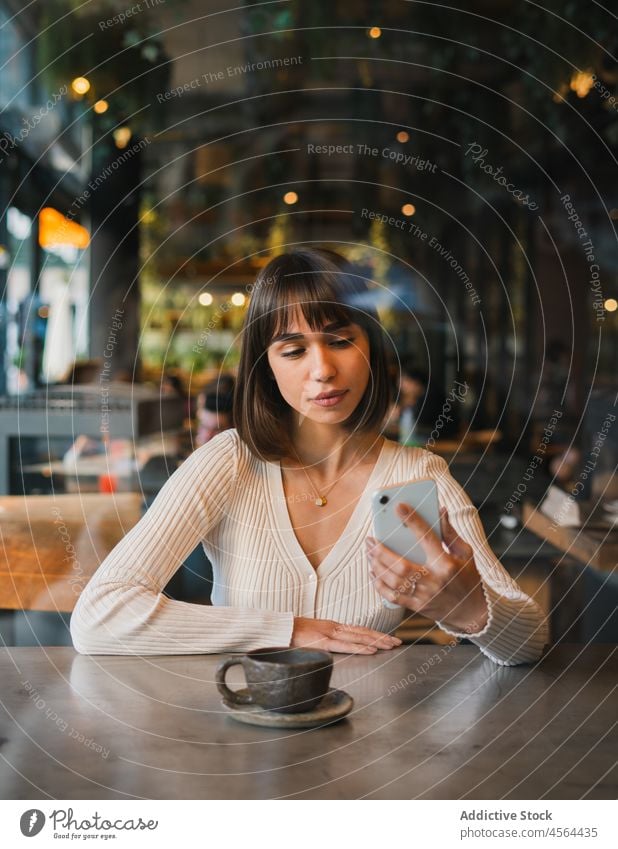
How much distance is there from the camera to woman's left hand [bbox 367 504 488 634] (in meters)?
0.92

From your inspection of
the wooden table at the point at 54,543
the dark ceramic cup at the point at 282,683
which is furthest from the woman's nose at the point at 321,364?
the wooden table at the point at 54,543

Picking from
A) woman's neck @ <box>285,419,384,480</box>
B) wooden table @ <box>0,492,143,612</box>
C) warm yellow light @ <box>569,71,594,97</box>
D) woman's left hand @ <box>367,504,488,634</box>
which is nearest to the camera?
woman's left hand @ <box>367,504,488,634</box>

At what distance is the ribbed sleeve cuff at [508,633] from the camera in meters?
1.02

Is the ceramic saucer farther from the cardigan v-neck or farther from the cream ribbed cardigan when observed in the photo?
the cardigan v-neck

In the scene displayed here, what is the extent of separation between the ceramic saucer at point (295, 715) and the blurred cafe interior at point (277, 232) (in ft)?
1.97

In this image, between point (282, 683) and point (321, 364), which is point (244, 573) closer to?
point (321, 364)

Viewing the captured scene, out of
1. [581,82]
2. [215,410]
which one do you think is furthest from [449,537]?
[581,82]

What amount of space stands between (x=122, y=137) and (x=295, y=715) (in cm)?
381

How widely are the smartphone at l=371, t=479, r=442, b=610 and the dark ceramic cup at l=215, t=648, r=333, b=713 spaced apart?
14 centimetres

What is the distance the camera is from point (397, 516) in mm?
938

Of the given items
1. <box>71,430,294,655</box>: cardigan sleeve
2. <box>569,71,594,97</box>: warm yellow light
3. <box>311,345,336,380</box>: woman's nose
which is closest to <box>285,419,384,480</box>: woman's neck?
<box>311,345,336,380</box>: woman's nose

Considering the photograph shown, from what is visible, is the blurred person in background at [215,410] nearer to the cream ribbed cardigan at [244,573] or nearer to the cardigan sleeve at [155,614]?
the cream ribbed cardigan at [244,573]

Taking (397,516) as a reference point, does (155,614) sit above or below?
below
